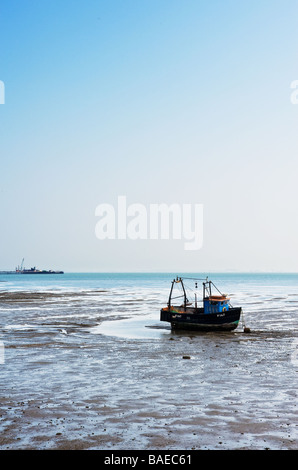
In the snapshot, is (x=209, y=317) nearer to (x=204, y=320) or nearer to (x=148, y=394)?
(x=204, y=320)

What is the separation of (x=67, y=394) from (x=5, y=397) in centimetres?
259

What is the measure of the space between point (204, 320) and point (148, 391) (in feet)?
77.0

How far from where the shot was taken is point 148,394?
18984 millimetres

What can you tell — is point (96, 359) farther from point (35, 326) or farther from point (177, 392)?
point (35, 326)

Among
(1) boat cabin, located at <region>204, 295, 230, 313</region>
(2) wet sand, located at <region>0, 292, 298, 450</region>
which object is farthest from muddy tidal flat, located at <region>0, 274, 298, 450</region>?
(1) boat cabin, located at <region>204, 295, 230, 313</region>

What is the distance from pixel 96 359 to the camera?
27266mm

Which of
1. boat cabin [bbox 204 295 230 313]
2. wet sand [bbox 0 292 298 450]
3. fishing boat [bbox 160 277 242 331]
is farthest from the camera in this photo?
boat cabin [bbox 204 295 230 313]

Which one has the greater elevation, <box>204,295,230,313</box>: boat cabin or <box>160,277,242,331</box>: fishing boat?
<box>204,295,230,313</box>: boat cabin

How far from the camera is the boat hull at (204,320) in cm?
4166

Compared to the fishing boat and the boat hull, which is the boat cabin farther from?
the boat hull

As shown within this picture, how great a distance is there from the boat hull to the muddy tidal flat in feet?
8.23

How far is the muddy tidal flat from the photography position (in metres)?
13.6

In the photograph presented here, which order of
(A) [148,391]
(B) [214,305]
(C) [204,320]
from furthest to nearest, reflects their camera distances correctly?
(B) [214,305] → (C) [204,320] → (A) [148,391]

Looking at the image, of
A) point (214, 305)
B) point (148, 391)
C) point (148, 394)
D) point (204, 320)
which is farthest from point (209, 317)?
point (148, 394)
